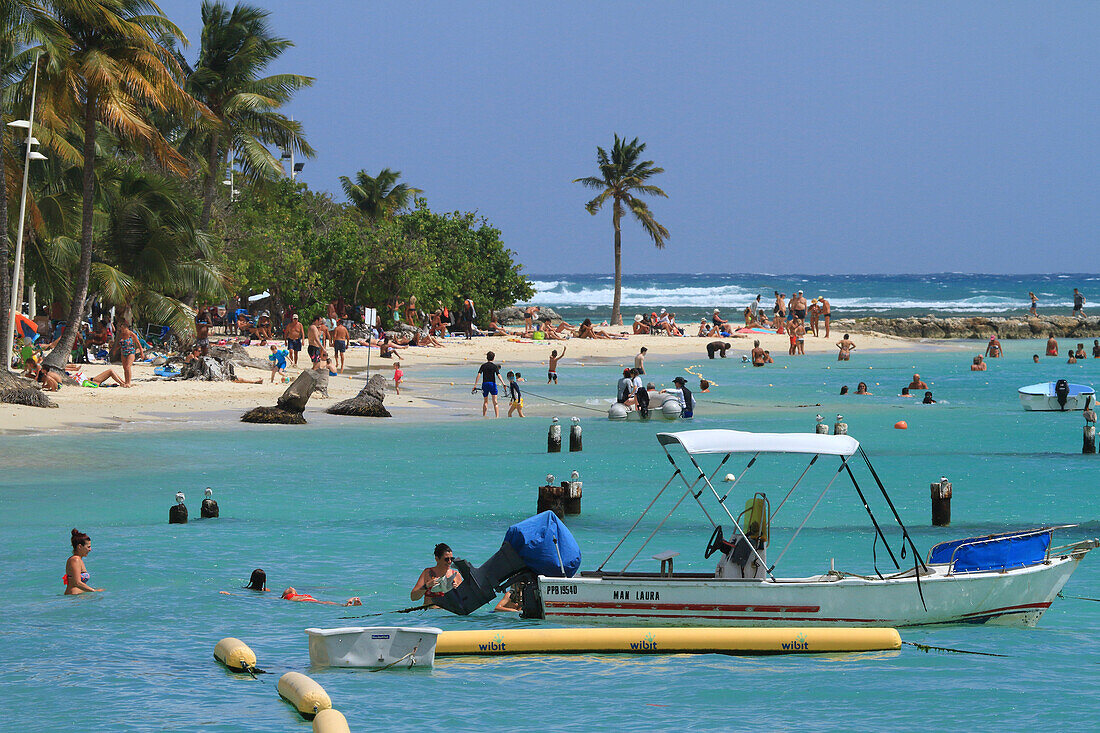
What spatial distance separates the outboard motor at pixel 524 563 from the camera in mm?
12797

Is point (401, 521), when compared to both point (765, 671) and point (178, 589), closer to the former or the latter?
point (178, 589)

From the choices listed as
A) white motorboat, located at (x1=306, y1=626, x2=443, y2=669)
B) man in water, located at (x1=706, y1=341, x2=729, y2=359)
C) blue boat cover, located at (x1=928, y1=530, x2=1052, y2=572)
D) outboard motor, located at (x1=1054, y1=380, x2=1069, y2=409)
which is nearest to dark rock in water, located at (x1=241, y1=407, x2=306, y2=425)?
white motorboat, located at (x1=306, y1=626, x2=443, y2=669)

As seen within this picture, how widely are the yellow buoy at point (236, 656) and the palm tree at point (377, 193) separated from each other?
234 feet

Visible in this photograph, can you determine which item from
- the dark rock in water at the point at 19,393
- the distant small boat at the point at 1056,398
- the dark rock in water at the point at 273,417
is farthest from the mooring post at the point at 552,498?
the distant small boat at the point at 1056,398

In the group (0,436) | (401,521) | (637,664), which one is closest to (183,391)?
(0,436)

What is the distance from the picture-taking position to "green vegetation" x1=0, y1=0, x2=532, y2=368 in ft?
98.8

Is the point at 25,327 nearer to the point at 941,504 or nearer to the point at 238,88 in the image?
the point at 238,88

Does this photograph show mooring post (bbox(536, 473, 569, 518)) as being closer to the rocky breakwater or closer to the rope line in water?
the rope line in water

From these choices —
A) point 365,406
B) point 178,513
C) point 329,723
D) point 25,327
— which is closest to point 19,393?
point 25,327

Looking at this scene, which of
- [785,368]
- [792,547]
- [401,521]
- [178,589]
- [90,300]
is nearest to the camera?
[178,589]

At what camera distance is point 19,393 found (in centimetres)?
2873

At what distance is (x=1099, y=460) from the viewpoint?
25250 millimetres

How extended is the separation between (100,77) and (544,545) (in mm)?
21551

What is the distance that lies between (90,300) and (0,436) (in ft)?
59.1
